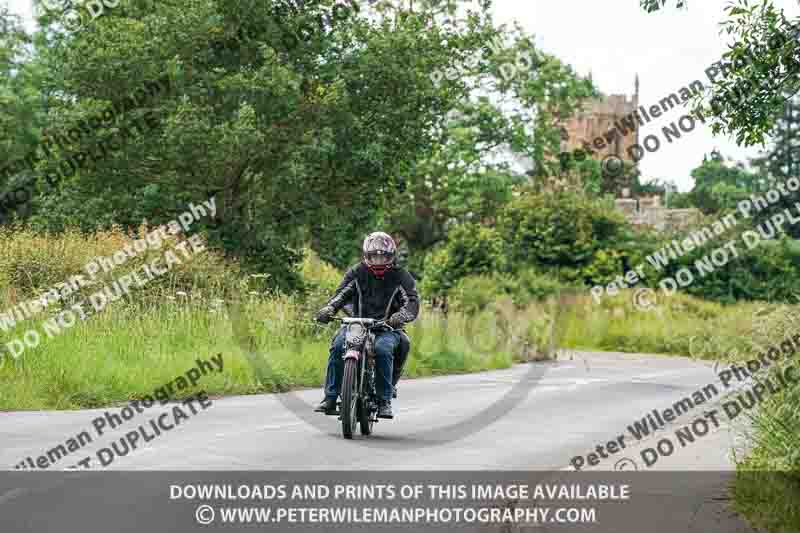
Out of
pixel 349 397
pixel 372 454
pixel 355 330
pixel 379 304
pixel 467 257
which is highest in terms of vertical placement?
pixel 467 257

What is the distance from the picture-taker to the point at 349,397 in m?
12.1

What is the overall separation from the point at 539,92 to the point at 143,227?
3486 cm

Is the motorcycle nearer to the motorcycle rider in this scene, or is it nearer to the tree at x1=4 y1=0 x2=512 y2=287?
the motorcycle rider

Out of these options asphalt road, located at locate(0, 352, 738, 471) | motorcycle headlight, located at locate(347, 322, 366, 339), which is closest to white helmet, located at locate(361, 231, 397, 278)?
motorcycle headlight, located at locate(347, 322, 366, 339)

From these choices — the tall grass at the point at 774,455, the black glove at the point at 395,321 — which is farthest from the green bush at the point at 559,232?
the tall grass at the point at 774,455

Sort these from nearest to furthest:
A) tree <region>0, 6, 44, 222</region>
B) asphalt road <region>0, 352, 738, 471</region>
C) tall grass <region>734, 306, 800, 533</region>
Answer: tall grass <region>734, 306, 800, 533</region>, asphalt road <region>0, 352, 738, 471</region>, tree <region>0, 6, 44, 222</region>

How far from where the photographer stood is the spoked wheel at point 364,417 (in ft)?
41.1

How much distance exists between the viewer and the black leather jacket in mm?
12625

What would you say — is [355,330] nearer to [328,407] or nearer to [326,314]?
[326,314]

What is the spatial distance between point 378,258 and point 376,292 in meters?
0.50

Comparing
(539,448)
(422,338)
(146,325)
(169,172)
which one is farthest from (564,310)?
(539,448)

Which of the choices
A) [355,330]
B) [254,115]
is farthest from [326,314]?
[254,115]

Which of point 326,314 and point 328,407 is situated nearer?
point 328,407

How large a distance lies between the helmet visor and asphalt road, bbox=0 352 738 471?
1711 millimetres
